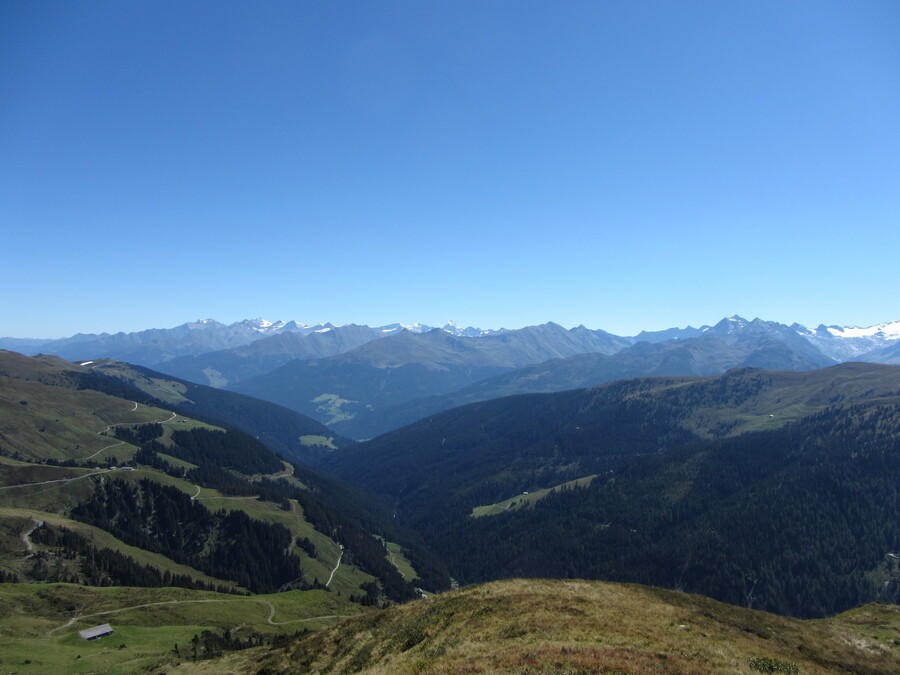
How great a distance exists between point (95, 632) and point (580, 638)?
8285cm

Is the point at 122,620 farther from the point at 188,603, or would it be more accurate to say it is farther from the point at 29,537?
the point at 29,537

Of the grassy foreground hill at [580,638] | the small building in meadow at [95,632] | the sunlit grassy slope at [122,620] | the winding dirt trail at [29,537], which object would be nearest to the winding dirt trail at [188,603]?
the sunlit grassy slope at [122,620]

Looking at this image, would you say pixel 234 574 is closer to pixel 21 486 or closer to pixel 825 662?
pixel 21 486

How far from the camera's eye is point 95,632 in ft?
244

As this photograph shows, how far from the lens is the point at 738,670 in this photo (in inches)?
1141

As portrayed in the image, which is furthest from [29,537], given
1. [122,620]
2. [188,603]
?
[122,620]

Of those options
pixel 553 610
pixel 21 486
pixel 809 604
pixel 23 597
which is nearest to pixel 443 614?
pixel 553 610

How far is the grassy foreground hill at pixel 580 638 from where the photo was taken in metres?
30.0

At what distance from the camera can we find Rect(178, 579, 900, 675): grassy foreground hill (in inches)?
1181

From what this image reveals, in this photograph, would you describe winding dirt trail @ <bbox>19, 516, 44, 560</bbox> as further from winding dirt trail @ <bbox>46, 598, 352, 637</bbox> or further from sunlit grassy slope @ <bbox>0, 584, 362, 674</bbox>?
winding dirt trail @ <bbox>46, 598, 352, 637</bbox>

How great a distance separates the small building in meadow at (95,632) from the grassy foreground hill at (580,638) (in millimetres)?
28940

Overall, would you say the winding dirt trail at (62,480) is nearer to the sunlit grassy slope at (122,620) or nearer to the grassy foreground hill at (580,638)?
the sunlit grassy slope at (122,620)

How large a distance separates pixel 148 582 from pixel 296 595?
138 ft

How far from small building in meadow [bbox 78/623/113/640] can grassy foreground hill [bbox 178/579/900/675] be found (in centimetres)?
2894
